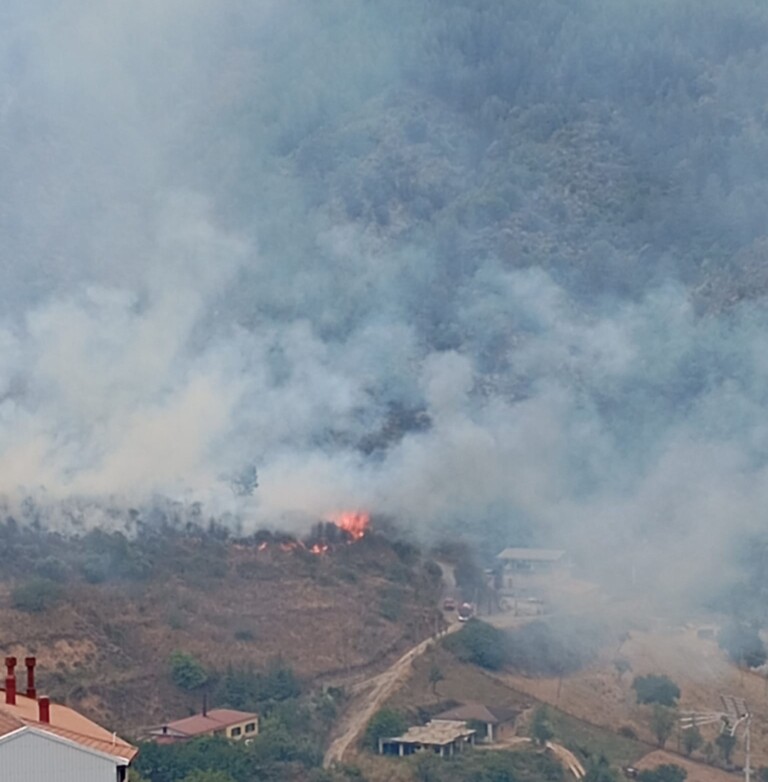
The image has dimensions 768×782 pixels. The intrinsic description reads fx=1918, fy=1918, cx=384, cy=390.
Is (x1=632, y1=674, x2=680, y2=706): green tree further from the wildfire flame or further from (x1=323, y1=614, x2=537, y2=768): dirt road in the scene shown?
the wildfire flame

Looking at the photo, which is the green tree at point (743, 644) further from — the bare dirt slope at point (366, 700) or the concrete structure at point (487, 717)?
the bare dirt slope at point (366, 700)

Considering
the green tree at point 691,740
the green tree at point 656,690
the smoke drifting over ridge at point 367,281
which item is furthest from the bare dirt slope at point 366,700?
the smoke drifting over ridge at point 367,281

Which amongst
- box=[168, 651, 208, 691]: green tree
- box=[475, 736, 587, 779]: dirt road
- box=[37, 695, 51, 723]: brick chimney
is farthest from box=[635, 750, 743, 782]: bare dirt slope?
box=[37, 695, 51, 723]: brick chimney

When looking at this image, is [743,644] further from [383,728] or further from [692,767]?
[383,728]

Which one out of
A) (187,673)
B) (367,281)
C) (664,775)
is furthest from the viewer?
(367,281)

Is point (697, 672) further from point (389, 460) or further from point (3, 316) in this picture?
point (3, 316)

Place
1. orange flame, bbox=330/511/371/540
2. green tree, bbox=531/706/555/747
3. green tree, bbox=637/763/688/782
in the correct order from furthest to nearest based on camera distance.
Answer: orange flame, bbox=330/511/371/540 → green tree, bbox=531/706/555/747 → green tree, bbox=637/763/688/782

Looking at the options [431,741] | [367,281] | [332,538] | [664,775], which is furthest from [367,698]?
[367,281]
